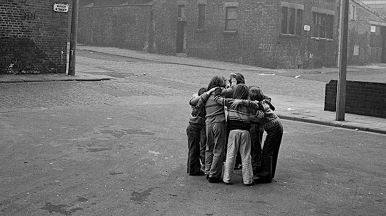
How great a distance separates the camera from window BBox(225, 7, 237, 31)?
128 feet

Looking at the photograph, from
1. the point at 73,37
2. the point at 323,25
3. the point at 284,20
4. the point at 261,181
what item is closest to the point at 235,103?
the point at 261,181

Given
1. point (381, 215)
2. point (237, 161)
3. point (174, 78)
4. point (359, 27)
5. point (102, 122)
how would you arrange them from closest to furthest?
point (381, 215)
point (237, 161)
point (102, 122)
point (174, 78)
point (359, 27)

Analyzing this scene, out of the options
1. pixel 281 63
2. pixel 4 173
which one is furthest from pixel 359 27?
pixel 4 173

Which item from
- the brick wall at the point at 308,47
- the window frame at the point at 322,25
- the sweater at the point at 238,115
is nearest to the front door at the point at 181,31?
the brick wall at the point at 308,47

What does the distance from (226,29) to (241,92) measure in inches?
1249

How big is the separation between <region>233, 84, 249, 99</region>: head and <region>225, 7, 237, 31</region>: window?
3115 cm

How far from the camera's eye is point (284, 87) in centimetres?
2478

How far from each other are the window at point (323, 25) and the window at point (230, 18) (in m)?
6.37

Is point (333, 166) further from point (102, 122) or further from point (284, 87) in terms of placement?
point (284, 87)

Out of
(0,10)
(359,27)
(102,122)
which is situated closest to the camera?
(102,122)

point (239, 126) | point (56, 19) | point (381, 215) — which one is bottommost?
point (381, 215)

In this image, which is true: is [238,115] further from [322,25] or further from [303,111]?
[322,25]

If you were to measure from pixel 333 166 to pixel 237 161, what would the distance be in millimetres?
1658

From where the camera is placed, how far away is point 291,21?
128ft
